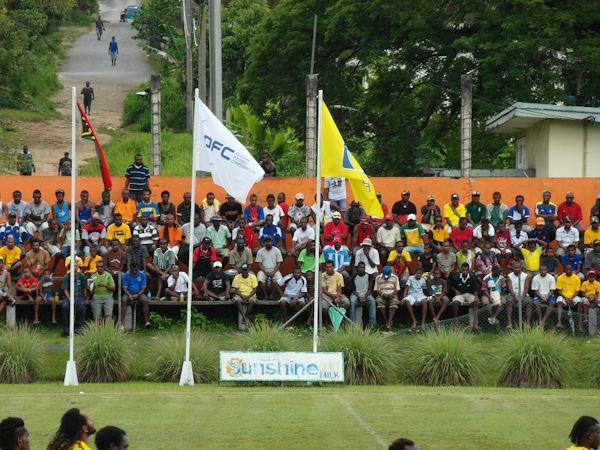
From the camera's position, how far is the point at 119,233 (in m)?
25.6

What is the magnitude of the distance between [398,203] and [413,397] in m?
8.19

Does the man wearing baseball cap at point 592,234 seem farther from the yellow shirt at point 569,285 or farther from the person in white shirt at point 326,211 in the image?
the person in white shirt at point 326,211

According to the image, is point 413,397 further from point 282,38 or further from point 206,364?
point 282,38

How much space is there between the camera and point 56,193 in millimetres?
26328

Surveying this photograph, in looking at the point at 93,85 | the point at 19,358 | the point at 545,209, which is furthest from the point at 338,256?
the point at 93,85

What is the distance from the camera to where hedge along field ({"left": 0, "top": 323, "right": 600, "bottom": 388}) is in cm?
2109

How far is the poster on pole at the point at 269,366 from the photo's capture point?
67.3ft

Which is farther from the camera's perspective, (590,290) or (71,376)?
(590,290)

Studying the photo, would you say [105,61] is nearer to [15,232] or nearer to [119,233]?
[15,232]

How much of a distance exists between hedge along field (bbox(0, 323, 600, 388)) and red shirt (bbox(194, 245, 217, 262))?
3740 millimetres

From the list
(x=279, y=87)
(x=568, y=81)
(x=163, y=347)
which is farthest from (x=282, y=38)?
(x=163, y=347)

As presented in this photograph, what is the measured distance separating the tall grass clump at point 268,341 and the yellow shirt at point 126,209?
228 inches

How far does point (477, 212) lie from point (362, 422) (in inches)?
417

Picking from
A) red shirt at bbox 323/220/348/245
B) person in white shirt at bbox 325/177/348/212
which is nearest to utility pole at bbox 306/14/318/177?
person in white shirt at bbox 325/177/348/212
